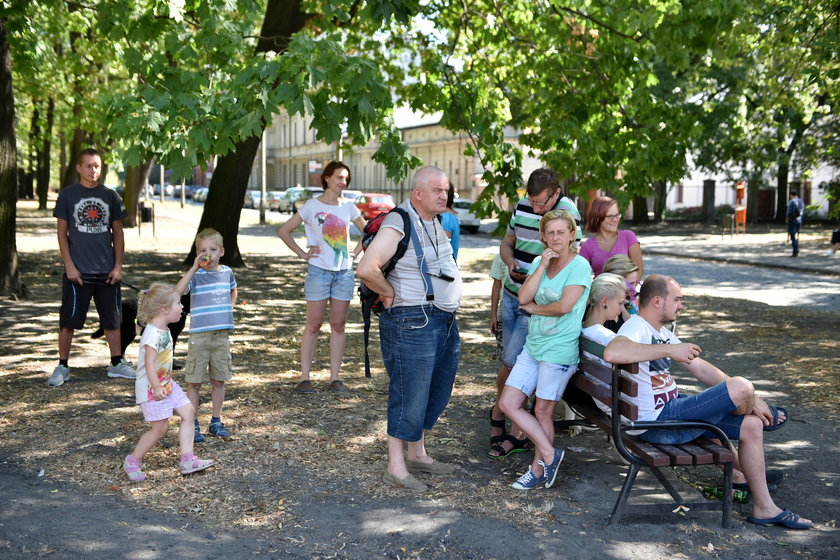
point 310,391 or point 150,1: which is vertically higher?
point 150,1

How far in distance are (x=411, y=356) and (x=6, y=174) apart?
8.53 metres

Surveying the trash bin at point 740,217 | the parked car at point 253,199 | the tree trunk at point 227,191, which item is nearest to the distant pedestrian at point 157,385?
the tree trunk at point 227,191

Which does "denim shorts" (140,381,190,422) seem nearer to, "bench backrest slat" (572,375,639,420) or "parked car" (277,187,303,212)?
"bench backrest slat" (572,375,639,420)

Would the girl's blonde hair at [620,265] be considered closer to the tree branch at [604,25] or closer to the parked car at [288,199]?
the tree branch at [604,25]

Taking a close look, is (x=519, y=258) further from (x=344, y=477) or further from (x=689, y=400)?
(x=344, y=477)

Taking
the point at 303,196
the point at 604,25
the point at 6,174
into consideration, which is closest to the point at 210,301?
the point at 604,25

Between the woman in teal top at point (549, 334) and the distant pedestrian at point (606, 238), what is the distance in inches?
44.0

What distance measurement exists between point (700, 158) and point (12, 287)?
29.5 metres

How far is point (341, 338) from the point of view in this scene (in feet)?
24.6

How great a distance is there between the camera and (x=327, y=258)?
7371 mm

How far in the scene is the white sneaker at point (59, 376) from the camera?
7.52m

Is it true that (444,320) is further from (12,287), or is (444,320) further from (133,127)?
(12,287)

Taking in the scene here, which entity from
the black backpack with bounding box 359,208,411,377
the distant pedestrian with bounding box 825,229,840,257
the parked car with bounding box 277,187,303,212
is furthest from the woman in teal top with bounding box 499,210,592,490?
the parked car with bounding box 277,187,303,212

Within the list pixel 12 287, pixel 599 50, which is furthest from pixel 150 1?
pixel 599 50
